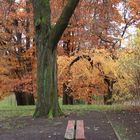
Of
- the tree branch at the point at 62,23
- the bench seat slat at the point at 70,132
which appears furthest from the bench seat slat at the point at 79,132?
the tree branch at the point at 62,23

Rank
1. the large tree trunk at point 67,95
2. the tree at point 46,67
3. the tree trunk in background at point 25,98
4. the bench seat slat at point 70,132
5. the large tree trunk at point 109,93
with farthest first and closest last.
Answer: the tree trunk in background at point 25,98 → the large tree trunk at point 67,95 → the large tree trunk at point 109,93 → the tree at point 46,67 → the bench seat slat at point 70,132

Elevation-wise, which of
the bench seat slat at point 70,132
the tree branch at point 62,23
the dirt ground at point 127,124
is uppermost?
the tree branch at point 62,23

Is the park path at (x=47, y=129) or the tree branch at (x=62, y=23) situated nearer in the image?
the park path at (x=47, y=129)

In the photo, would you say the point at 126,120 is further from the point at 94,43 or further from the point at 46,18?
the point at 94,43

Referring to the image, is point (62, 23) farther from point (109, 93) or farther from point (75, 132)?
point (109, 93)

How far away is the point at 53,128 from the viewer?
1065 cm

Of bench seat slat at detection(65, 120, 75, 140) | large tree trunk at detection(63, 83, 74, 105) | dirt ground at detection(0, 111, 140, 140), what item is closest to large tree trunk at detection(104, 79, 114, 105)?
large tree trunk at detection(63, 83, 74, 105)

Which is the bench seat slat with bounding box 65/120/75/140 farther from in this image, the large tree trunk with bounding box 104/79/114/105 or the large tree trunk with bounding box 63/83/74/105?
the large tree trunk with bounding box 63/83/74/105

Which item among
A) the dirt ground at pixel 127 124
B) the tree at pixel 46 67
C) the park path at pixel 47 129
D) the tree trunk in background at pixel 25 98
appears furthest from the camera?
the tree trunk in background at pixel 25 98

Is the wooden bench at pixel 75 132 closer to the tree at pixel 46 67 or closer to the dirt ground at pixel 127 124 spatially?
the dirt ground at pixel 127 124

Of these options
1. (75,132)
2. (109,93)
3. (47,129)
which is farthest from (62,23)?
(109,93)

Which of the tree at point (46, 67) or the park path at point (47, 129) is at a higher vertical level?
the tree at point (46, 67)

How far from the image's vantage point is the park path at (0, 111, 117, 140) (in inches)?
372

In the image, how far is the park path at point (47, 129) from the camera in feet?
31.0
